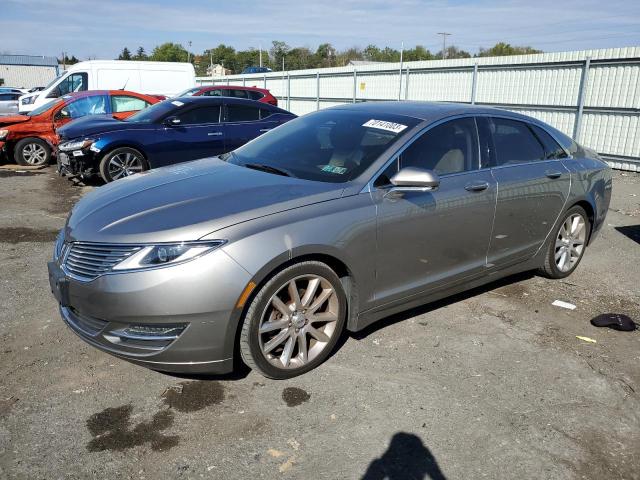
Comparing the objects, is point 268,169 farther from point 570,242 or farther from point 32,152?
point 32,152

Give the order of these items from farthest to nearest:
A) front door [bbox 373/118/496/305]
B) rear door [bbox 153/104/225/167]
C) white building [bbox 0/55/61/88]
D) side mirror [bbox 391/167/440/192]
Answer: white building [bbox 0/55/61/88]
rear door [bbox 153/104/225/167]
front door [bbox 373/118/496/305]
side mirror [bbox 391/167/440/192]

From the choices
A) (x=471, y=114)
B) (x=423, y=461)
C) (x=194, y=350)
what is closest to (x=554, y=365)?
(x=423, y=461)

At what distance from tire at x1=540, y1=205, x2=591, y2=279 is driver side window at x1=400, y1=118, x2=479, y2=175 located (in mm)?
1379

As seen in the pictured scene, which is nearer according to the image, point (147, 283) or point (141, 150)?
point (147, 283)

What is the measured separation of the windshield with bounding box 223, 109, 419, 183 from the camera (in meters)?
3.68

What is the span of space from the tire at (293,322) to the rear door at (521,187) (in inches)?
62.4

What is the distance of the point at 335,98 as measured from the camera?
20609 millimetres

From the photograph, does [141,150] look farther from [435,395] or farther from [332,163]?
[435,395]

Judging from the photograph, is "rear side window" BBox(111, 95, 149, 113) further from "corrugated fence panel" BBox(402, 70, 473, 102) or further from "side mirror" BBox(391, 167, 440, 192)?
"side mirror" BBox(391, 167, 440, 192)

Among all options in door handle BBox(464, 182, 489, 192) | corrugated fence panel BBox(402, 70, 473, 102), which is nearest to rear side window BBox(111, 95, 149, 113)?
corrugated fence panel BBox(402, 70, 473, 102)

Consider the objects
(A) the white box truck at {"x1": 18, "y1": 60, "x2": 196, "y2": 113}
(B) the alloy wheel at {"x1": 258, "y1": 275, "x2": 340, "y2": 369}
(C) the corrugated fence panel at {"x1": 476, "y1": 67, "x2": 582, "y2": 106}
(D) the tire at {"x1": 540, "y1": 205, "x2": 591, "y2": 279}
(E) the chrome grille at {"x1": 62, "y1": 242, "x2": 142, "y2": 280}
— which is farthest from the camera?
(A) the white box truck at {"x1": 18, "y1": 60, "x2": 196, "y2": 113}

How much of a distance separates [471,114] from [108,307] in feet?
9.90

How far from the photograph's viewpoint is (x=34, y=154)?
11.8m

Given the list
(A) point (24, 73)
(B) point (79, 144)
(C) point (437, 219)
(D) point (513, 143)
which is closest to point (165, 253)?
(C) point (437, 219)
